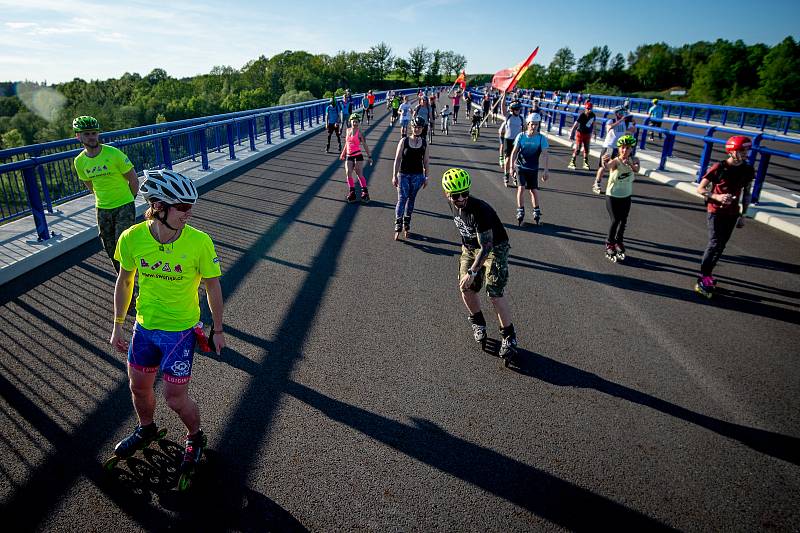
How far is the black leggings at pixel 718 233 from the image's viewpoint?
6.06m

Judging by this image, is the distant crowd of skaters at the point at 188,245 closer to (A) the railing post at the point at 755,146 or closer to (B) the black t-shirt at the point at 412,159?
(B) the black t-shirt at the point at 412,159

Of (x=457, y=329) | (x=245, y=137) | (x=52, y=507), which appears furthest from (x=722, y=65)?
(x=52, y=507)

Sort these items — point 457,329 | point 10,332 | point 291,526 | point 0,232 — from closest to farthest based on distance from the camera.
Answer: point 291,526, point 10,332, point 457,329, point 0,232

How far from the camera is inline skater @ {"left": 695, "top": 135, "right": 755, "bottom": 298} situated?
233 inches

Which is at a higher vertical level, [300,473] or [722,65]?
[722,65]

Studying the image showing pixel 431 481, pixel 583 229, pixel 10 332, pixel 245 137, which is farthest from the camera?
pixel 245 137

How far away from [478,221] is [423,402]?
177 cm

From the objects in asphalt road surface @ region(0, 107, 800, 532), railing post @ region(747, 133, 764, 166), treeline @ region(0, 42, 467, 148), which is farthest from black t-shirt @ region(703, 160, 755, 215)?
treeline @ region(0, 42, 467, 148)

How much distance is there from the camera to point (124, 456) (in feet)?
10.6

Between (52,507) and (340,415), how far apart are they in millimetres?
1993

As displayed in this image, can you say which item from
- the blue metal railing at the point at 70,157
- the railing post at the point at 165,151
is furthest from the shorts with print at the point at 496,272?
the railing post at the point at 165,151

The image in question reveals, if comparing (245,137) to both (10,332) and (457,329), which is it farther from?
(457,329)

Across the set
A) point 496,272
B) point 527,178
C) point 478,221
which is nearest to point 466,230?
point 478,221

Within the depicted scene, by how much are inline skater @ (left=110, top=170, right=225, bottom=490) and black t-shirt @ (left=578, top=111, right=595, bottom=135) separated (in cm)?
1427
